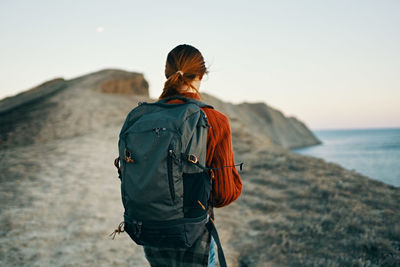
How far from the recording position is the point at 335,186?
745 centimetres

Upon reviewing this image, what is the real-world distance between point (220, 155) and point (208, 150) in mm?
83

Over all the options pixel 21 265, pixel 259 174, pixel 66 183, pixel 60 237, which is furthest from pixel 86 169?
pixel 259 174

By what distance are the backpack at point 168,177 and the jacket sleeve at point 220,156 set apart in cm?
7

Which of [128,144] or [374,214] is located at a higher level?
[128,144]

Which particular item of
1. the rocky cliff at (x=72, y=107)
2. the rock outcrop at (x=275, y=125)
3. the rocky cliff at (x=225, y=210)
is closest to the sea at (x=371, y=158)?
the rocky cliff at (x=72, y=107)

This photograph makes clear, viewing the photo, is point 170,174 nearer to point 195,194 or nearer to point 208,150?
point 195,194

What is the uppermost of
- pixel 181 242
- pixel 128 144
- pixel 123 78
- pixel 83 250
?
pixel 123 78

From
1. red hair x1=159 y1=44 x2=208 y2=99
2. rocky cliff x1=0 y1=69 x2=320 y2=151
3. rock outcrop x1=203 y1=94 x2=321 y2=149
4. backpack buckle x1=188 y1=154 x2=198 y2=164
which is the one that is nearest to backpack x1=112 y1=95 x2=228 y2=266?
backpack buckle x1=188 y1=154 x2=198 y2=164

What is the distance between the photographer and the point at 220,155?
5.68 feet

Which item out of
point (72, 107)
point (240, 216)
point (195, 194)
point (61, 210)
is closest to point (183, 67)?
point (195, 194)

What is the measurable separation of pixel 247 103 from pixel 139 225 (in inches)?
3636

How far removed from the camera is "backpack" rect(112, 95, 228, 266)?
157 cm

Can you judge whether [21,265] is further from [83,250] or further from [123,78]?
[123,78]

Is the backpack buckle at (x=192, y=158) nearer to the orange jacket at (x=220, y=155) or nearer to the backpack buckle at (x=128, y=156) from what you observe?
the orange jacket at (x=220, y=155)
